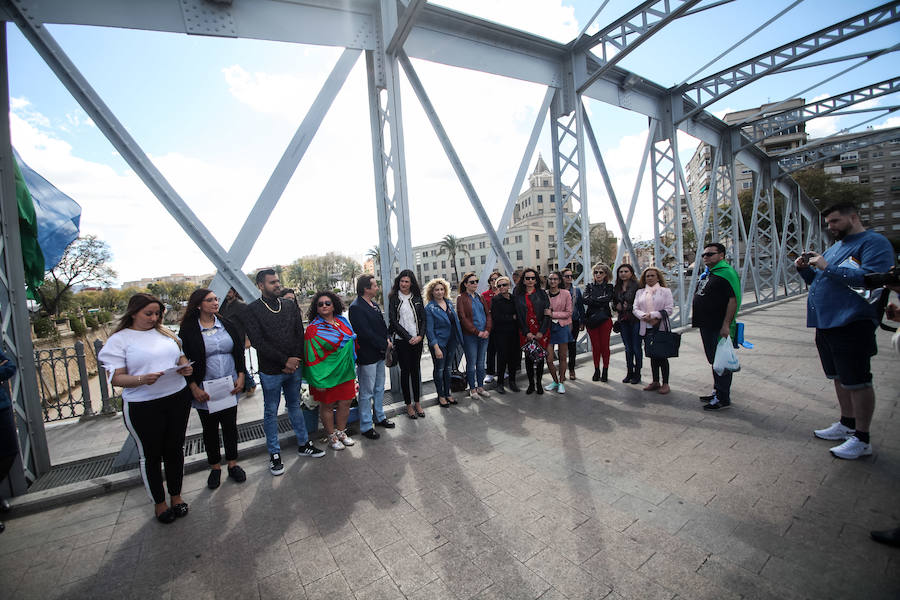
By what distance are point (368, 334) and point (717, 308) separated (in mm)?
3967

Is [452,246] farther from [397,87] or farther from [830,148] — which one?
[397,87]

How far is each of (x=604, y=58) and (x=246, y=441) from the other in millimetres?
7665

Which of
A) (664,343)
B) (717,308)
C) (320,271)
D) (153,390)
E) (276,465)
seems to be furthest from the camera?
Result: (320,271)

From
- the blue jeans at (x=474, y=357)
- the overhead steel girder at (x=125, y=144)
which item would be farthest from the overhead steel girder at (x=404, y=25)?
the blue jeans at (x=474, y=357)

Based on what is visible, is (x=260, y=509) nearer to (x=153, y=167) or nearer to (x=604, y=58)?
(x=153, y=167)

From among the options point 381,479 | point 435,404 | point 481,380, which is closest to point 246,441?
point 381,479

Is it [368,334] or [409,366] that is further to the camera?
[409,366]

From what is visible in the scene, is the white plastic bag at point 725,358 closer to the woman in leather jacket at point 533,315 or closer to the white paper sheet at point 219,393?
the woman in leather jacket at point 533,315

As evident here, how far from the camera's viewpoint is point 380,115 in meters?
5.25

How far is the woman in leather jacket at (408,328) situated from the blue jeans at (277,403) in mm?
1244

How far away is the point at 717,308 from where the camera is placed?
4.36 m

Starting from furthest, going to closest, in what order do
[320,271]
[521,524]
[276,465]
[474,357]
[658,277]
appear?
[320,271]
[474,357]
[658,277]
[276,465]
[521,524]

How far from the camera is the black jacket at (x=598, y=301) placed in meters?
5.64

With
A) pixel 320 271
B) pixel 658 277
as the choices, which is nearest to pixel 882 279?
pixel 658 277
